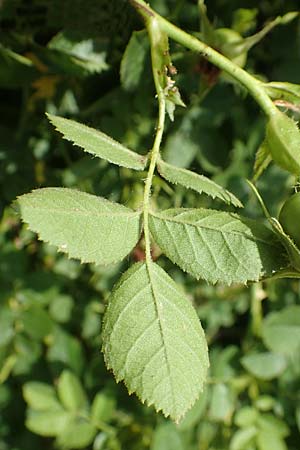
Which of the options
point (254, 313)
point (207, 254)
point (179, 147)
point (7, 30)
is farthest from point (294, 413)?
point (7, 30)

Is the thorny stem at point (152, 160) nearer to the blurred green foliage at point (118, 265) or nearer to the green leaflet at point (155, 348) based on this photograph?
the green leaflet at point (155, 348)

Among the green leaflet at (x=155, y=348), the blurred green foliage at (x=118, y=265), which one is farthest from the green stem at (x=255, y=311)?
the green leaflet at (x=155, y=348)

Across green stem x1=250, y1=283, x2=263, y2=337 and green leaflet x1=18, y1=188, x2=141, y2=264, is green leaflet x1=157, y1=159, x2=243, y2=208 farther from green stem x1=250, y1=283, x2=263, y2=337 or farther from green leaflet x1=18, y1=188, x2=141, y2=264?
green stem x1=250, y1=283, x2=263, y2=337

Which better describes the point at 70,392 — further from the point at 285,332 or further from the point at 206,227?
the point at 206,227

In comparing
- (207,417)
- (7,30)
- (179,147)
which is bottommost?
(207,417)

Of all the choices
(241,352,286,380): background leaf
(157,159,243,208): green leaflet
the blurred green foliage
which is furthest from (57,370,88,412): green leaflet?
(157,159,243,208): green leaflet

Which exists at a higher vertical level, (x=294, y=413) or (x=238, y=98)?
(x=238, y=98)

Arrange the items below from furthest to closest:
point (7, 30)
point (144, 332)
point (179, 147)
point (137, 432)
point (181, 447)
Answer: point (137, 432)
point (181, 447)
point (179, 147)
point (7, 30)
point (144, 332)

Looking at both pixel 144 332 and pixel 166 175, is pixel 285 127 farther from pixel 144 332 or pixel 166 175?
pixel 144 332
